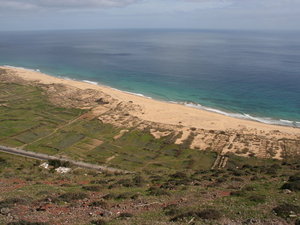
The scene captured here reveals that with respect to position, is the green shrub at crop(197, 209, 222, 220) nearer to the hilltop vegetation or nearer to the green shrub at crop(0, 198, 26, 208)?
the hilltop vegetation

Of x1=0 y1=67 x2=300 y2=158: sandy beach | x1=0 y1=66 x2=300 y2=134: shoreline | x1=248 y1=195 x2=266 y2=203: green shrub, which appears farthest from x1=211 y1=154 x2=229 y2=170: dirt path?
x1=248 y1=195 x2=266 y2=203: green shrub

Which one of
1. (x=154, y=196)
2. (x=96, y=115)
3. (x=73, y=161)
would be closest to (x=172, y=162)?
(x=73, y=161)

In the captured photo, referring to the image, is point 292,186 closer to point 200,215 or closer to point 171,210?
point 200,215

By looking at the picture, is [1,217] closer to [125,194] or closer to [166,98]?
[125,194]

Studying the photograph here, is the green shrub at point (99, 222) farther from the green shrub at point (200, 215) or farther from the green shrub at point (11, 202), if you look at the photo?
the green shrub at point (11, 202)

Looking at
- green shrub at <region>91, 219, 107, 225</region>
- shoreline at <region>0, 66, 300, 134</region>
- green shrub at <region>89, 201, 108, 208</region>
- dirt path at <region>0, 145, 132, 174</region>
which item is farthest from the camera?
shoreline at <region>0, 66, 300, 134</region>

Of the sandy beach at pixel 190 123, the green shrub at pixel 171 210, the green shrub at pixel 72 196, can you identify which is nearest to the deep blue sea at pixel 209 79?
the sandy beach at pixel 190 123

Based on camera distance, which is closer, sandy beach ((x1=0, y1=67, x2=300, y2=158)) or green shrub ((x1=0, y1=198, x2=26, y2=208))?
green shrub ((x1=0, y1=198, x2=26, y2=208))
